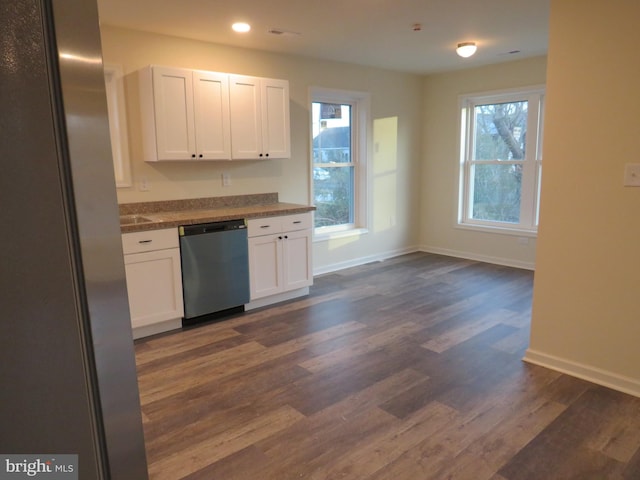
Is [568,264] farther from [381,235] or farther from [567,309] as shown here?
[381,235]

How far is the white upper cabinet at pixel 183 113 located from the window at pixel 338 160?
142 cm

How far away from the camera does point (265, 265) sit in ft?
13.6

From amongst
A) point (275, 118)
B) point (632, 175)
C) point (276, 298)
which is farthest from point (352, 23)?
point (276, 298)

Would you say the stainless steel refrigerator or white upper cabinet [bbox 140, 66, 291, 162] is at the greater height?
white upper cabinet [bbox 140, 66, 291, 162]

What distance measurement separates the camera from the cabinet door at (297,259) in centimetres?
429

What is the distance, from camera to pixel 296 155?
4992mm

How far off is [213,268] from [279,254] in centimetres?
70

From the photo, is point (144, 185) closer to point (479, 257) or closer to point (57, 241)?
point (57, 241)

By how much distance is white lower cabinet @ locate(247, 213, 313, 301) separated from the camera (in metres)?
4.05

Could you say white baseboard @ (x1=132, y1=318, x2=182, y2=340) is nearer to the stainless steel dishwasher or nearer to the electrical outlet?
the stainless steel dishwasher

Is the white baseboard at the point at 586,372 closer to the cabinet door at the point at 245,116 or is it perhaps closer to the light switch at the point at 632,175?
the light switch at the point at 632,175

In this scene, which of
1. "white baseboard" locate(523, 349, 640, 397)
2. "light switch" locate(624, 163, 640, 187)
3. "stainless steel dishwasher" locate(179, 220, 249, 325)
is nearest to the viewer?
"light switch" locate(624, 163, 640, 187)

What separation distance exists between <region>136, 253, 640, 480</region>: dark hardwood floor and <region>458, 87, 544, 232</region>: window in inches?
77.1

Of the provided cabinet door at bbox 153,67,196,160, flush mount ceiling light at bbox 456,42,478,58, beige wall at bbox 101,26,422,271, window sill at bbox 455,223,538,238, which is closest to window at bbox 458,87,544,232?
window sill at bbox 455,223,538,238
